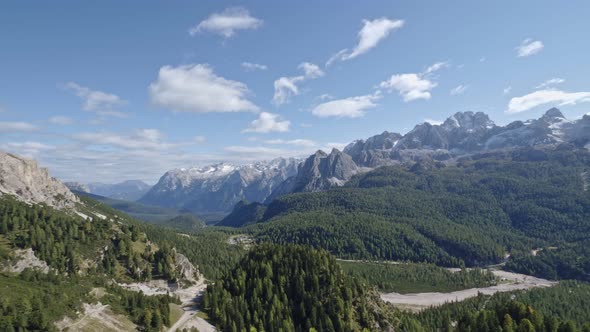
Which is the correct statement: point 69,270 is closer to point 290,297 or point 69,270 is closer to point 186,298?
point 186,298

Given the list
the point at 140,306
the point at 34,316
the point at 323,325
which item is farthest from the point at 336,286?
the point at 34,316

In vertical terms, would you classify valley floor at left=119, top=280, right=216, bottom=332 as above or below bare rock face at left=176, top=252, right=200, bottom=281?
below

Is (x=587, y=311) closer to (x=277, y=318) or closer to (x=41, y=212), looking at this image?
(x=277, y=318)

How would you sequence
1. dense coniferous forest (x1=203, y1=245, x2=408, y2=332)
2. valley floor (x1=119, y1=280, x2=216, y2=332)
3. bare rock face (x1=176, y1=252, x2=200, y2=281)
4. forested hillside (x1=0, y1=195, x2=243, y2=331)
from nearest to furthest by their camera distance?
1. forested hillside (x1=0, y1=195, x2=243, y2=331)
2. valley floor (x1=119, y1=280, x2=216, y2=332)
3. dense coniferous forest (x1=203, y1=245, x2=408, y2=332)
4. bare rock face (x1=176, y1=252, x2=200, y2=281)

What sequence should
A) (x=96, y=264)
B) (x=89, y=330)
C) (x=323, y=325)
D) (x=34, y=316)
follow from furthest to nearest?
(x=96, y=264) < (x=323, y=325) < (x=89, y=330) < (x=34, y=316)

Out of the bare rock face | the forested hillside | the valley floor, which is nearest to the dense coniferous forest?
the valley floor

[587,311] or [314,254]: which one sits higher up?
[314,254]

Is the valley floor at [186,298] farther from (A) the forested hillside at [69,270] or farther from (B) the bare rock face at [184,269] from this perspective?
(B) the bare rock face at [184,269]

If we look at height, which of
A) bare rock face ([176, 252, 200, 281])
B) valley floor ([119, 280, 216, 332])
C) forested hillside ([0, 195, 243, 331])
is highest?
forested hillside ([0, 195, 243, 331])

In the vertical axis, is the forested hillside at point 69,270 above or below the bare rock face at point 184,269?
above

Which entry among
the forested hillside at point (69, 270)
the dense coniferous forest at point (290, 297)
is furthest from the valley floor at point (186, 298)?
the dense coniferous forest at point (290, 297)

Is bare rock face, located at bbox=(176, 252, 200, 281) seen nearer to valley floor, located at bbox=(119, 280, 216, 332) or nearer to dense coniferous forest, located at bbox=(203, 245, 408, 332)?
valley floor, located at bbox=(119, 280, 216, 332)
